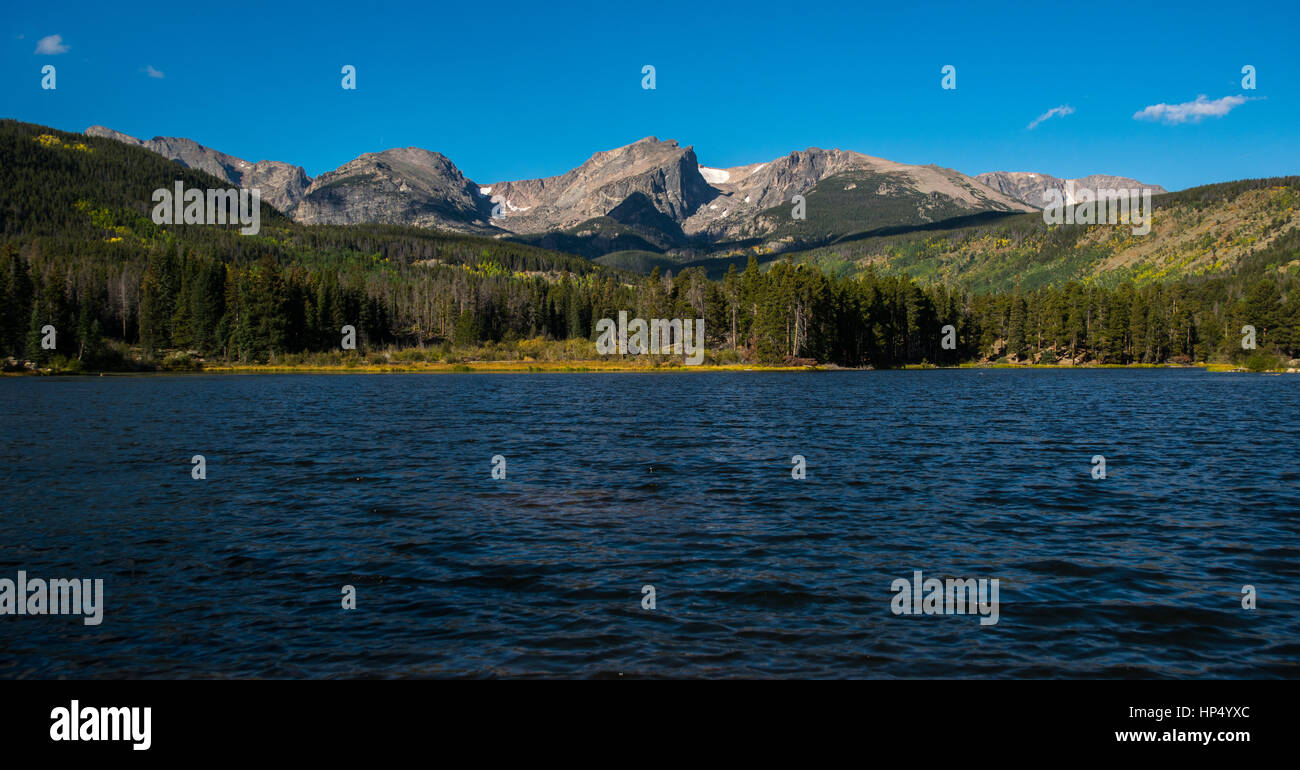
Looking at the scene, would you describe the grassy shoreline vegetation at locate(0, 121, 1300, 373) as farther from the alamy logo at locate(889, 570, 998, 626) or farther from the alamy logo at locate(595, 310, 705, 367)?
the alamy logo at locate(889, 570, 998, 626)

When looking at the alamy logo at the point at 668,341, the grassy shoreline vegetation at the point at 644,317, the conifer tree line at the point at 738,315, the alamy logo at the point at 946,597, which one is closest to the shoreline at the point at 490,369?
the grassy shoreline vegetation at the point at 644,317

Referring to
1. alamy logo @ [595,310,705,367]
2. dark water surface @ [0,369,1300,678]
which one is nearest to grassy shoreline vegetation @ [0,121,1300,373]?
alamy logo @ [595,310,705,367]

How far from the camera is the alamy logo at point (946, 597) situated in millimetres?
14445

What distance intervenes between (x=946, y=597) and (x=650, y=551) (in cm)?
709

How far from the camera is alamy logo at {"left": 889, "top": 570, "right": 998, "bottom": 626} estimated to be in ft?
47.4
